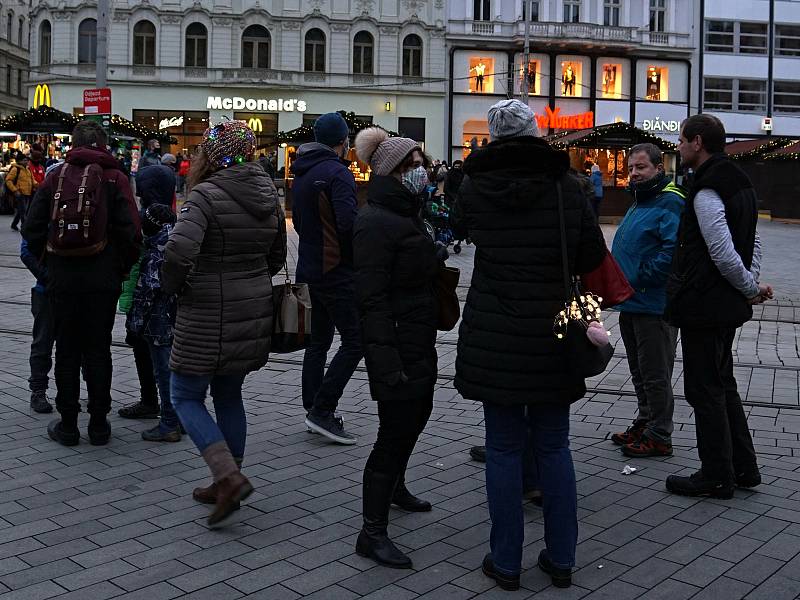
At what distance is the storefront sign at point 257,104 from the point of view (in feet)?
158

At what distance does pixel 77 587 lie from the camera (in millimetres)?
4184

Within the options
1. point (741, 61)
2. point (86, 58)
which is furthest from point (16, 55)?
point (741, 61)

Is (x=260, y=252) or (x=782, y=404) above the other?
(x=260, y=252)

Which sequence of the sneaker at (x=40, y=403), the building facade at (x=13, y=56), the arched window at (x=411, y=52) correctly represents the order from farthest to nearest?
the building facade at (x=13, y=56), the arched window at (x=411, y=52), the sneaker at (x=40, y=403)

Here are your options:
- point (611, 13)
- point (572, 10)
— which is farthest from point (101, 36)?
point (611, 13)

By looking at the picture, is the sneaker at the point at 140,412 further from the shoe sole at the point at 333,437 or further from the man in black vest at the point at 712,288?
the man in black vest at the point at 712,288

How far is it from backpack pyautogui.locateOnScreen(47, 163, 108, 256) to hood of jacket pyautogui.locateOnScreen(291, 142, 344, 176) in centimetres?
122

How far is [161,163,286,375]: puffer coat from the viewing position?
16.2 ft

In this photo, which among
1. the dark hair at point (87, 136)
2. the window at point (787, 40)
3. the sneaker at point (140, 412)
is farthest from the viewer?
the window at point (787, 40)

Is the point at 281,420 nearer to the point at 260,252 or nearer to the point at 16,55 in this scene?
the point at 260,252

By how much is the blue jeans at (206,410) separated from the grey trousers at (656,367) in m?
2.52

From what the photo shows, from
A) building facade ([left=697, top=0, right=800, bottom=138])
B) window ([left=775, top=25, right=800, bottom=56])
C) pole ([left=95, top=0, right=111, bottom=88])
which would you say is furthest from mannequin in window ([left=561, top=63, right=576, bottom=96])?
pole ([left=95, top=0, right=111, bottom=88])

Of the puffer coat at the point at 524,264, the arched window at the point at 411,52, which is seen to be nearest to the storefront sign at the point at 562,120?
the arched window at the point at 411,52

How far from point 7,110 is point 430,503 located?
6972 centimetres
